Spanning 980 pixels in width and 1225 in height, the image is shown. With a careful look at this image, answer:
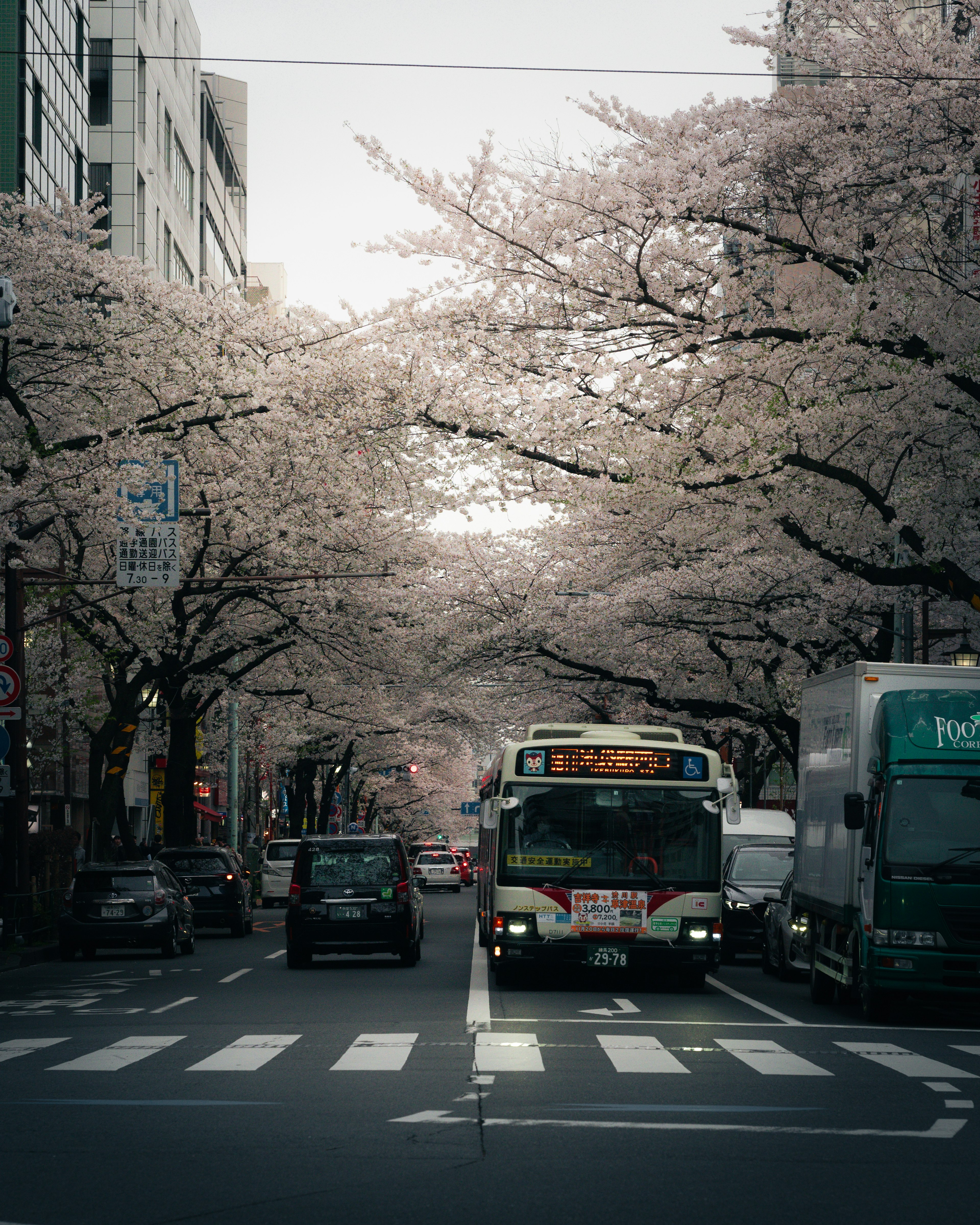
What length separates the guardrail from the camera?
2489 cm

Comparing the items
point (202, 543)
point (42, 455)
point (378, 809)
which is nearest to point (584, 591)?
point (202, 543)

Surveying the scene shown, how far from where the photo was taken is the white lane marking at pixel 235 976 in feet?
65.5

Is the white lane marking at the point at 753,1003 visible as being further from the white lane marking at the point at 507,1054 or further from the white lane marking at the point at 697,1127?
the white lane marking at the point at 697,1127

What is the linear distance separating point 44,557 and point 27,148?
1867cm

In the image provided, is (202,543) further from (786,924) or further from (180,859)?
(786,924)

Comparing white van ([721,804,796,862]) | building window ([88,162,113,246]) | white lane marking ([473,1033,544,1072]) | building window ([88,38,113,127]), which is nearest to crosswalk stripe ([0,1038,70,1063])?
white lane marking ([473,1033,544,1072])

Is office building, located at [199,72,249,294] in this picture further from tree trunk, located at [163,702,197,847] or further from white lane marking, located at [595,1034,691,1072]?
white lane marking, located at [595,1034,691,1072]

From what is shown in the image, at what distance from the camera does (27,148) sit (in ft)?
148

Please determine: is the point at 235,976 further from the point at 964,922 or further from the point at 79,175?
the point at 79,175

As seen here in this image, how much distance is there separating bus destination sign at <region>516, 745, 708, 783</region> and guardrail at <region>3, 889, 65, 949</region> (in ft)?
33.3

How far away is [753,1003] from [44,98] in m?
38.5

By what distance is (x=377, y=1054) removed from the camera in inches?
467

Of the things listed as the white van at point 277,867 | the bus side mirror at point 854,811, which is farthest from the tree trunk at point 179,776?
the bus side mirror at point 854,811

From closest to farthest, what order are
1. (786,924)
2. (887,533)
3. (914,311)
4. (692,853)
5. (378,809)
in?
(692,853), (914,311), (786,924), (887,533), (378,809)
